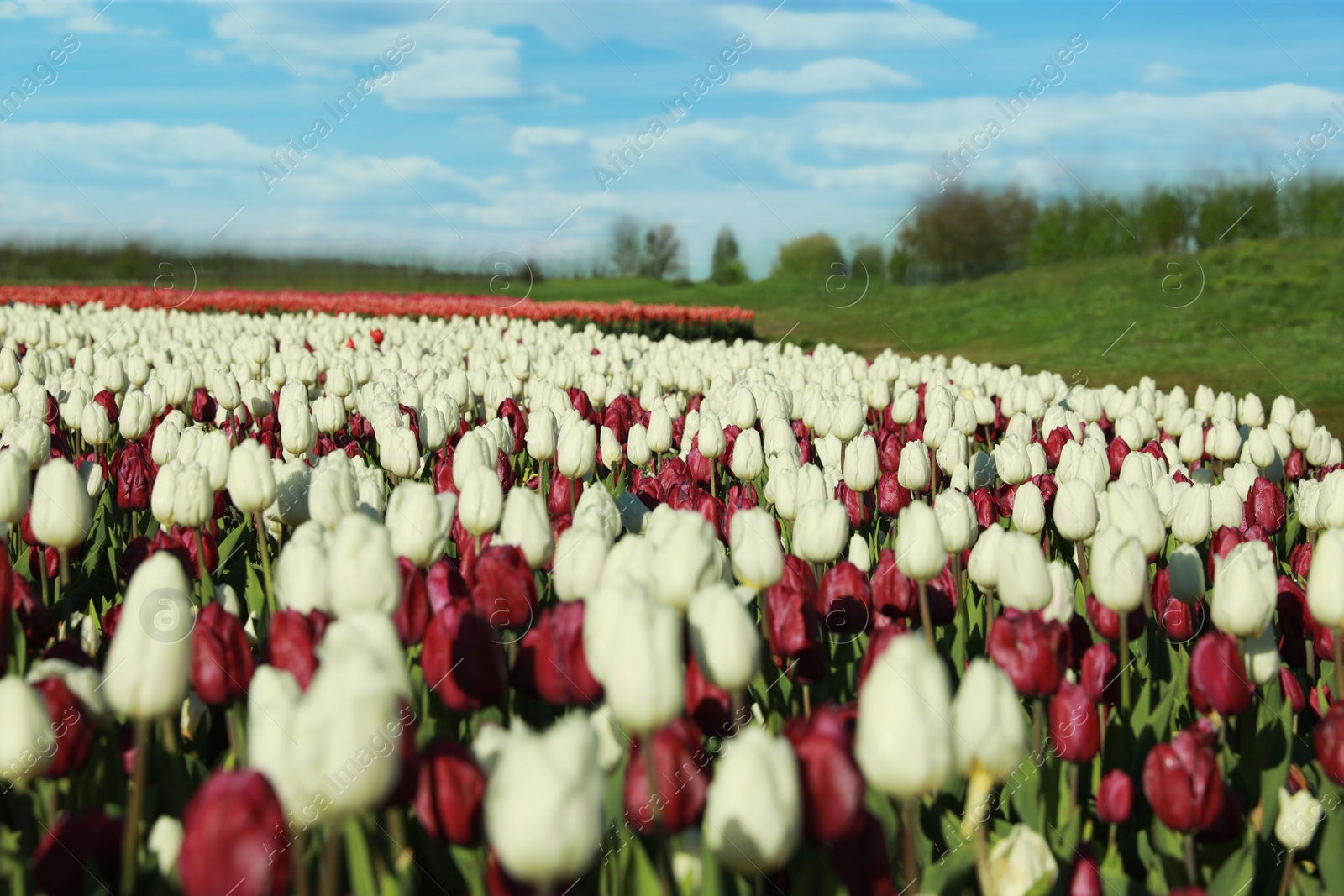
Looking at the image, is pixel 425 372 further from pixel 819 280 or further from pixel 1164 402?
pixel 819 280

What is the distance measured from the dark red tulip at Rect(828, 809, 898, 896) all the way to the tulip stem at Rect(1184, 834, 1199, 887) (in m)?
0.59

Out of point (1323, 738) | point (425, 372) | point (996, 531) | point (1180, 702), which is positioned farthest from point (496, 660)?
point (425, 372)

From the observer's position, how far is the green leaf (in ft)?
6.08

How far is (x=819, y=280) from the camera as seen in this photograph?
45031 mm

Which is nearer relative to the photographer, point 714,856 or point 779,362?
point 714,856

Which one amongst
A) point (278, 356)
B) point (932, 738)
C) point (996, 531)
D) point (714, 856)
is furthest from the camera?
point (278, 356)

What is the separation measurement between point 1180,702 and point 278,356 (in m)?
6.36

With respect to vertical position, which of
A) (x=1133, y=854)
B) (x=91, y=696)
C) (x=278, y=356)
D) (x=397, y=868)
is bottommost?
(x=1133, y=854)

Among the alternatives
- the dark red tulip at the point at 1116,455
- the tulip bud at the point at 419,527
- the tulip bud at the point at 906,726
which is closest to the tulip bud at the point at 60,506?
the tulip bud at the point at 419,527

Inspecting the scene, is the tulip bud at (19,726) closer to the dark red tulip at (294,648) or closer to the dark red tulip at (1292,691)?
the dark red tulip at (294,648)

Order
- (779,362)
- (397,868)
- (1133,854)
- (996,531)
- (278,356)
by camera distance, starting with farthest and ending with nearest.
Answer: (779,362) → (278,356) → (996,531) → (1133,854) → (397,868)

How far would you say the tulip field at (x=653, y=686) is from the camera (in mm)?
1371

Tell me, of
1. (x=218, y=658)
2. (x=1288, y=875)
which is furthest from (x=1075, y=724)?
(x=218, y=658)

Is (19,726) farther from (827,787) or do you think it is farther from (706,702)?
(827,787)
